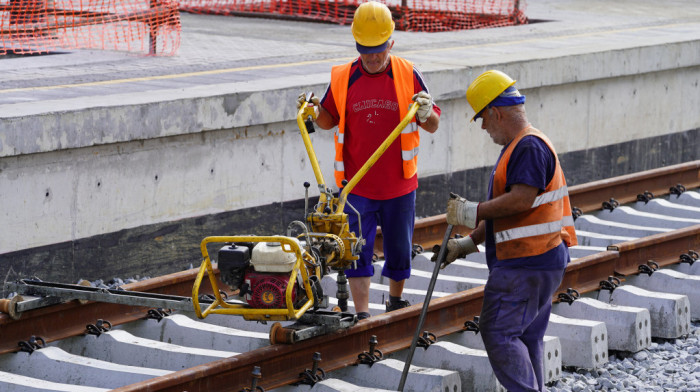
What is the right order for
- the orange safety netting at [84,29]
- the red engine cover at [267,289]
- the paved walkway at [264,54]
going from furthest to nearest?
the orange safety netting at [84,29], the paved walkway at [264,54], the red engine cover at [267,289]

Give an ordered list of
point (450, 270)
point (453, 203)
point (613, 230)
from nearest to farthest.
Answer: point (453, 203)
point (450, 270)
point (613, 230)

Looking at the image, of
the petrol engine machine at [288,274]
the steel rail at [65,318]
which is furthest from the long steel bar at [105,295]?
the steel rail at [65,318]

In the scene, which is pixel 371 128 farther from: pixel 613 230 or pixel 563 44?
pixel 563 44

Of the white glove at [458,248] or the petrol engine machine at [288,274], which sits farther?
the white glove at [458,248]

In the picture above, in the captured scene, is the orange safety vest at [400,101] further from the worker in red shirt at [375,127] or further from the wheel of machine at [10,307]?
the wheel of machine at [10,307]

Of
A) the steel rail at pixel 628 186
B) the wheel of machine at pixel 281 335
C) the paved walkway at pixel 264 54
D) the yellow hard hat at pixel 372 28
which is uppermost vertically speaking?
the yellow hard hat at pixel 372 28

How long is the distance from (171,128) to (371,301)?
92.7 inches

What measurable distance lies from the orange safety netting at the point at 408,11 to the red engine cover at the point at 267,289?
37.5ft

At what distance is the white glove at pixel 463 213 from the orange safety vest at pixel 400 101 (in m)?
1.12

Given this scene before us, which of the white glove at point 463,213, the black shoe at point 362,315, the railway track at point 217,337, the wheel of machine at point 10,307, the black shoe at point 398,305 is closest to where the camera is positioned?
the white glove at point 463,213

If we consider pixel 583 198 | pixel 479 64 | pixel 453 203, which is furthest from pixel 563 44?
pixel 453 203

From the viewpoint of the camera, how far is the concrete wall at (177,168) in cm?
859

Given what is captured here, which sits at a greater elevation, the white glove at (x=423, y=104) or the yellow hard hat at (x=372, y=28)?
the yellow hard hat at (x=372, y=28)

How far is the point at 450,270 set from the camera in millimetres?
8914
